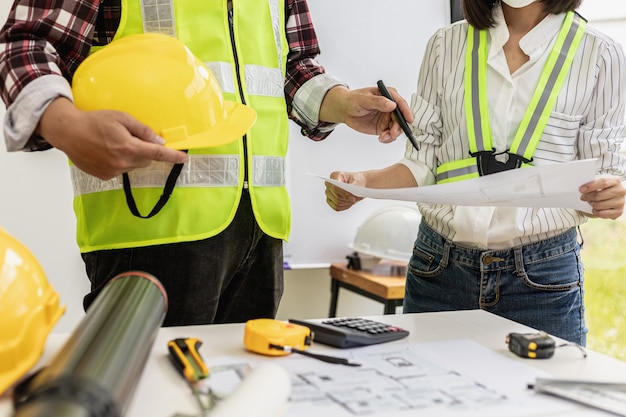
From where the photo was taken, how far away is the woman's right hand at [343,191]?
146cm

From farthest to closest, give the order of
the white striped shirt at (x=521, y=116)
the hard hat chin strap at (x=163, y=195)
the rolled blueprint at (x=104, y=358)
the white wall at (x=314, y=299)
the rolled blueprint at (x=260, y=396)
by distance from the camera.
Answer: the white wall at (x=314, y=299) < the white striped shirt at (x=521, y=116) < the hard hat chin strap at (x=163, y=195) < the rolled blueprint at (x=260, y=396) < the rolled blueprint at (x=104, y=358)

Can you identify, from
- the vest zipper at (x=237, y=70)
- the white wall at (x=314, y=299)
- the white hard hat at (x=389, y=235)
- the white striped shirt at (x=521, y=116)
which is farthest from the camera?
the white wall at (x=314, y=299)

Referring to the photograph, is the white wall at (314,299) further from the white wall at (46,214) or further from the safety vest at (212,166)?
the safety vest at (212,166)

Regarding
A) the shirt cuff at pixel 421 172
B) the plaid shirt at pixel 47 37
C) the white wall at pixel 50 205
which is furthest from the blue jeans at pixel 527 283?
the white wall at pixel 50 205

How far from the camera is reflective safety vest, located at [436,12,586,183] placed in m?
1.46

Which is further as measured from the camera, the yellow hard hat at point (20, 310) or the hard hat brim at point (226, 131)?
the hard hat brim at point (226, 131)

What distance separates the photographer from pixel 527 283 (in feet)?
Answer: 4.75

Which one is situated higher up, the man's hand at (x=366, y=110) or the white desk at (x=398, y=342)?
the man's hand at (x=366, y=110)

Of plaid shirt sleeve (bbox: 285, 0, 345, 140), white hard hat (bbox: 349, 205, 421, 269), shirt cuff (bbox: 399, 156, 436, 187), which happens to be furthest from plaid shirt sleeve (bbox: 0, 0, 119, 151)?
white hard hat (bbox: 349, 205, 421, 269)

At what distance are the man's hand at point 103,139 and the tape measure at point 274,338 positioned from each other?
29 centimetres

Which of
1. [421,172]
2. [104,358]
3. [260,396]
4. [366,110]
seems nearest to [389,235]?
[421,172]

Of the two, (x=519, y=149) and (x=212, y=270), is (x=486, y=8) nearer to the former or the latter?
(x=519, y=149)

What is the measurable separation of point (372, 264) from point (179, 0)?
6.03 feet

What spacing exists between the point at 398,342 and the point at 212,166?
51cm
